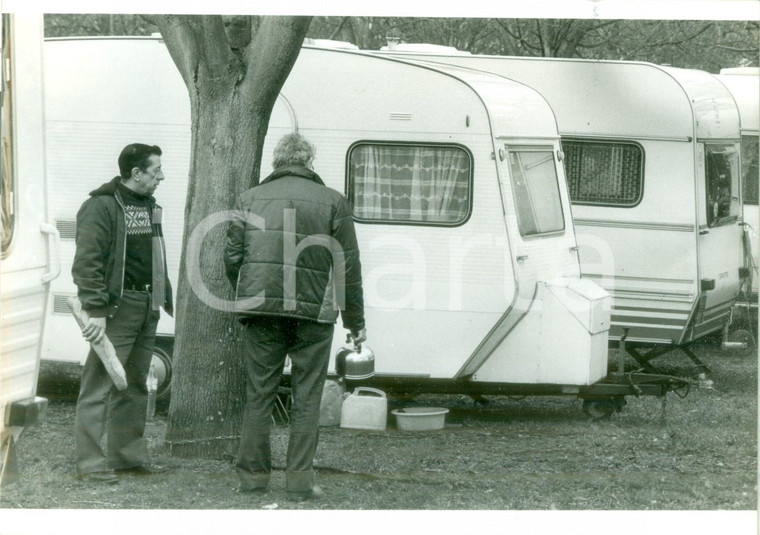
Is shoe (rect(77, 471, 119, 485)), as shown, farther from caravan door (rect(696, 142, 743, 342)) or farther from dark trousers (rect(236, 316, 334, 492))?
caravan door (rect(696, 142, 743, 342))

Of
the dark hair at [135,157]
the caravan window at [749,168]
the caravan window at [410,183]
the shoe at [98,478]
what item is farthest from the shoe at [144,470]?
the caravan window at [749,168]

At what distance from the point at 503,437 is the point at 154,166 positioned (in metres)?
2.31

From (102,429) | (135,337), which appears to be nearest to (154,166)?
(135,337)

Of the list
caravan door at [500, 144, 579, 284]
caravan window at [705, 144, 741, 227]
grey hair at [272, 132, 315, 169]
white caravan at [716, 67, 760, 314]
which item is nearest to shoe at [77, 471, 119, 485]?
grey hair at [272, 132, 315, 169]

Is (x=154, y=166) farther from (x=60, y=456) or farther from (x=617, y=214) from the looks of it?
(x=617, y=214)

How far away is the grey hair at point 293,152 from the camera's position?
17.2ft

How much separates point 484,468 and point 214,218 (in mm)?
1835

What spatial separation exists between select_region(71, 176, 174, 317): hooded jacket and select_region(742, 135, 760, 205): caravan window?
381 centimetres

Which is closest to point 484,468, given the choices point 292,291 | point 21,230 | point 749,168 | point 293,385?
point 293,385

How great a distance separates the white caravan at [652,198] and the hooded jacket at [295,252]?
2.72 meters

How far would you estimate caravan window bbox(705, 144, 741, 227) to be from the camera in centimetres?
802

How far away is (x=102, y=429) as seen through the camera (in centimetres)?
551

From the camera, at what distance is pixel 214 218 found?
5797 mm

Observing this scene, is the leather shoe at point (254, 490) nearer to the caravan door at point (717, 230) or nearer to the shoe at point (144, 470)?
the shoe at point (144, 470)
